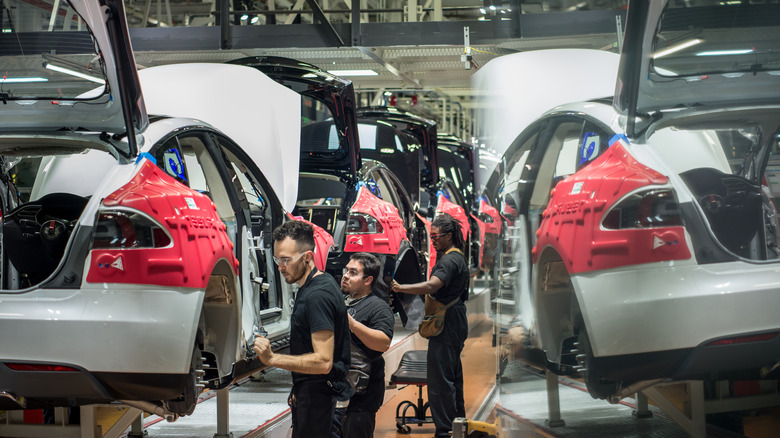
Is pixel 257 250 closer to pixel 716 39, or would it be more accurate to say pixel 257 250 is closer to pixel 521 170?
pixel 521 170

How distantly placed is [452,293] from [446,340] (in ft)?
1.13

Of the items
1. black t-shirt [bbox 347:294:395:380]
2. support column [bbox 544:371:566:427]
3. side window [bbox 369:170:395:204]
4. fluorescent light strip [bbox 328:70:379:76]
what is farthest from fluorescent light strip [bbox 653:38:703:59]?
fluorescent light strip [bbox 328:70:379:76]

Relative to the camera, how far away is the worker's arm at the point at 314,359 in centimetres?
316

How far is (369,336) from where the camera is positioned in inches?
162

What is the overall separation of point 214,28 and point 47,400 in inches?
186

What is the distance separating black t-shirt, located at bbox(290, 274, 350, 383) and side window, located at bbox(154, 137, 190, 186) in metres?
0.86

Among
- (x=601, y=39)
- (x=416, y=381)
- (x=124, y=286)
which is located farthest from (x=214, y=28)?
(x=601, y=39)

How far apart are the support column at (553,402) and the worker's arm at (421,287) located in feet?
7.99

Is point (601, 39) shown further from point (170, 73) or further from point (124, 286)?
point (170, 73)

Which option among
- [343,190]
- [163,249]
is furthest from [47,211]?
[343,190]

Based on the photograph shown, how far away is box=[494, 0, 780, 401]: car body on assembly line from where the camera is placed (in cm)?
233

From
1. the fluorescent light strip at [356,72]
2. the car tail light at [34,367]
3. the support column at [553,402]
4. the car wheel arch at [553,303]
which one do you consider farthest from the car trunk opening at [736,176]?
the fluorescent light strip at [356,72]

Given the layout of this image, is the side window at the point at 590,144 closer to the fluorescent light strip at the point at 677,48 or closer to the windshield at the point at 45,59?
the fluorescent light strip at the point at 677,48

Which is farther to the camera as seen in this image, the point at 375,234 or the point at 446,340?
the point at 375,234
